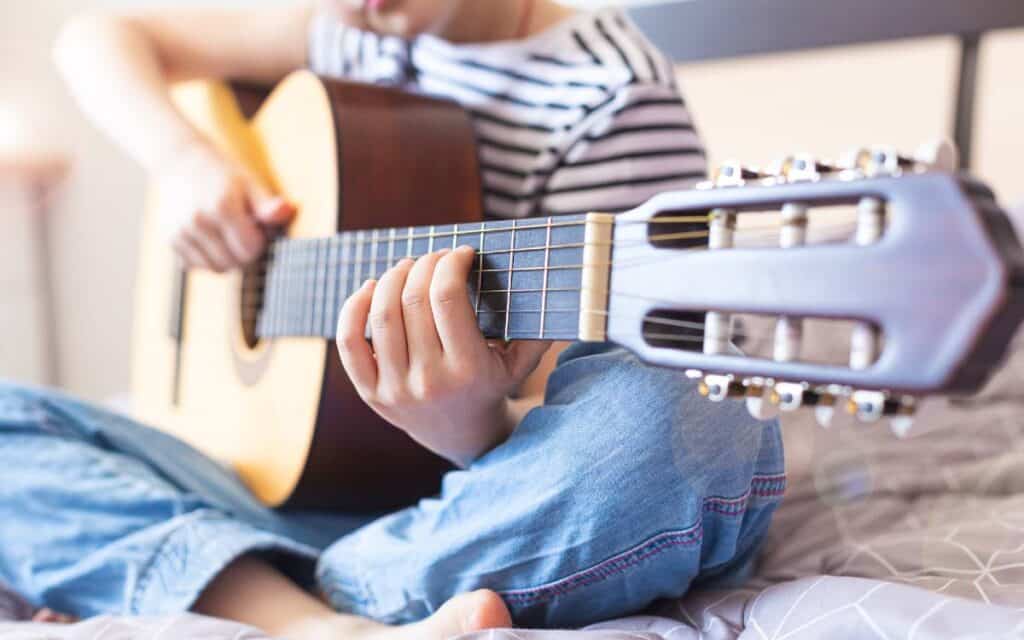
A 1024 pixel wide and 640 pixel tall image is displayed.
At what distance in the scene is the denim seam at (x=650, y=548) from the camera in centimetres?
57

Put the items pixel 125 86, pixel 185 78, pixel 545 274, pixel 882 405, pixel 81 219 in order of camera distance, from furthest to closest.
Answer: pixel 81 219
pixel 185 78
pixel 125 86
pixel 545 274
pixel 882 405

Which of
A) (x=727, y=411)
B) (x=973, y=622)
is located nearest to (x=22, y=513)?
(x=727, y=411)

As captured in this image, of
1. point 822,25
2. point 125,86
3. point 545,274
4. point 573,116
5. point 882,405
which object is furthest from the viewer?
→ point 822,25

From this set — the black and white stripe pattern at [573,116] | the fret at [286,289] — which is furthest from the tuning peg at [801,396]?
the fret at [286,289]

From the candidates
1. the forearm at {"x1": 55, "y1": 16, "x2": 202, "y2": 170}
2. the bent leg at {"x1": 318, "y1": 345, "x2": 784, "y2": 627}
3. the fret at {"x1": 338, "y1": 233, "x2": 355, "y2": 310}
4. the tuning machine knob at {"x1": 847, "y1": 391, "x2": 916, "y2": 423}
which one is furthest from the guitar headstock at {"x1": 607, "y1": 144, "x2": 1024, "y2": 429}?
the forearm at {"x1": 55, "y1": 16, "x2": 202, "y2": 170}

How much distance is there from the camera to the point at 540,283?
21.1 inches

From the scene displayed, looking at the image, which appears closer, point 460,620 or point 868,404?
point 868,404

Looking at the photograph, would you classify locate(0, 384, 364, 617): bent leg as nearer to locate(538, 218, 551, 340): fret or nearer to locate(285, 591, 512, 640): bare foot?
locate(285, 591, 512, 640): bare foot

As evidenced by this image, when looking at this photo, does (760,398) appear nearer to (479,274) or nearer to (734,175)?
(734,175)

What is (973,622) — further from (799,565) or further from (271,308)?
(271,308)

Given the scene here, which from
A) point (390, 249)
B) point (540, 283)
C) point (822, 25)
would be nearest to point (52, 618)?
point (390, 249)

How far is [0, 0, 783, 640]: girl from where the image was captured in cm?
58

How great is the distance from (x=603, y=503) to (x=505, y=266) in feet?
0.53

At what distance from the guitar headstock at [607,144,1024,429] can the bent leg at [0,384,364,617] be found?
421mm
